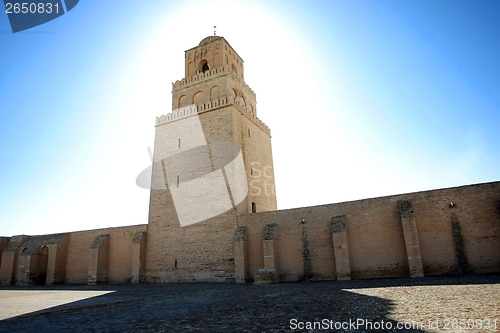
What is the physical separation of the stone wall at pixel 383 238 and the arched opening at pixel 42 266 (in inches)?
670

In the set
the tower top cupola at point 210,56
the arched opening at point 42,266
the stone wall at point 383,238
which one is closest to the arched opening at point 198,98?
the tower top cupola at point 210,56

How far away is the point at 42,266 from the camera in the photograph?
79.9ft

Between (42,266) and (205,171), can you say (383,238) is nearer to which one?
(205,171)

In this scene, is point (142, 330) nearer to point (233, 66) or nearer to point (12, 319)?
point (12, 319)

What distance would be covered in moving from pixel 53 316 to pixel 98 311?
39.0 inches

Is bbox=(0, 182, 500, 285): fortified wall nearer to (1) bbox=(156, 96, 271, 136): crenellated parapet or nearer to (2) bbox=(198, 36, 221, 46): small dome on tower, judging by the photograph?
(1) bbox=(156, 96, 271, 136): crenellated parapet

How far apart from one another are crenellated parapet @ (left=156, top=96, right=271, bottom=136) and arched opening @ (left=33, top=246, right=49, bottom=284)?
544 inches

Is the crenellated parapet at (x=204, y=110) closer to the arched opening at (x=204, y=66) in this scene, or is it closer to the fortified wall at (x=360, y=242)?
the arched opening at (x=204, y=66)

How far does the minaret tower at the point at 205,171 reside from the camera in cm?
1898

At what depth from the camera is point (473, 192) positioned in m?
13.9

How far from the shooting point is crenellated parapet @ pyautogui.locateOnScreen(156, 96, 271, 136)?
69.4 feet

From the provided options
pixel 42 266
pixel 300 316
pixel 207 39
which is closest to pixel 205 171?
pixel 207 39

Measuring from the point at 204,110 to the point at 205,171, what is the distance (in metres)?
4.49

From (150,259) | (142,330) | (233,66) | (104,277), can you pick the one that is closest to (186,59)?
(233,66)
